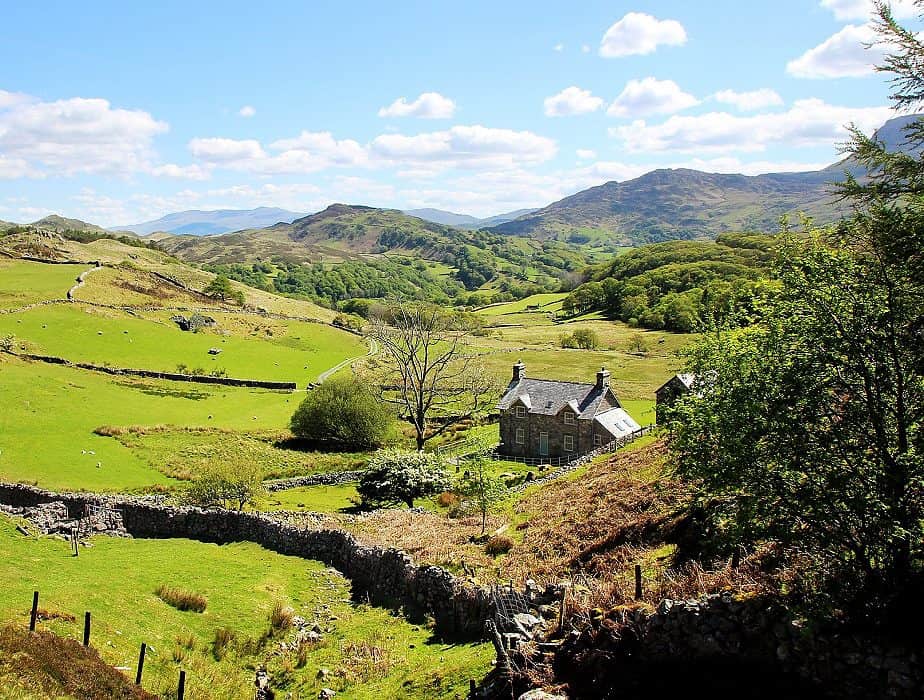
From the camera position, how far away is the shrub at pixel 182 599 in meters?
21.2

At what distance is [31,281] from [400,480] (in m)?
100

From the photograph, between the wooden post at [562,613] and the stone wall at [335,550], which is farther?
the stone wall at [335,550]

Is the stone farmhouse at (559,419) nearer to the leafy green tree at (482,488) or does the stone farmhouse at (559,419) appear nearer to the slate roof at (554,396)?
the slate roof at (554,396)

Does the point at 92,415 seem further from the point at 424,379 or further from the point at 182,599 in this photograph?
the point at 182,599

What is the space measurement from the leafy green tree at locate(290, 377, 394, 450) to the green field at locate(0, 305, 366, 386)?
76.0 ft

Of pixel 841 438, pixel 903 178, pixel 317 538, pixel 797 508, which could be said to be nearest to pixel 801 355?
pixel 841 438

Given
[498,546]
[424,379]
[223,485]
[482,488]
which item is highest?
[424,379]

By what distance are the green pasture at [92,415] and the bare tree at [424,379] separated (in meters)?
13.8

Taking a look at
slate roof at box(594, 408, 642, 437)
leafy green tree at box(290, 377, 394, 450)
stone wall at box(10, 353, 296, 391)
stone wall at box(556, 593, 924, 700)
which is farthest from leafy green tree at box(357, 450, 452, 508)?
stone wall at box(10, 353, 296, 391)

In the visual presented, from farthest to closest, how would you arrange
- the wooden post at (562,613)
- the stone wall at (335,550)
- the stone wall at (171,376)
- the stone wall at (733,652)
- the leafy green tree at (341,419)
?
the stone wall at (171,376), the leafy green tree at (341,419), the stone wall at (335,550), the wooden post at (562,613), the stone wall at (733,652)

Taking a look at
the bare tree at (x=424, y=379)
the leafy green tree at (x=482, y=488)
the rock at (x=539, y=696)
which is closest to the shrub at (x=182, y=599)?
the leafy green tree at (x=482, y=488)

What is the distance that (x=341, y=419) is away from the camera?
59781mm

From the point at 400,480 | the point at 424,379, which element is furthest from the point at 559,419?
the point at 400,480

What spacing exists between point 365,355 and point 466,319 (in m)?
51.2
